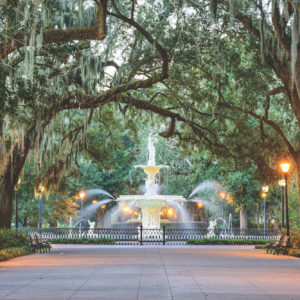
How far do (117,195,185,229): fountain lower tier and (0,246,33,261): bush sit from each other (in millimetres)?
12984

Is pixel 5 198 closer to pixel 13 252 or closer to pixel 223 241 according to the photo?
pixel 13 252

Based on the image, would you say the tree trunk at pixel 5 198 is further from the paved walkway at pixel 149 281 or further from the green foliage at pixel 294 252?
the green foliage at pixel 294 252

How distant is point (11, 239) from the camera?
60.7ft

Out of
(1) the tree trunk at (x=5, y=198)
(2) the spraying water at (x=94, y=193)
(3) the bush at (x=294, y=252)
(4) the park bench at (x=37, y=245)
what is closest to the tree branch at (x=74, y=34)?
(1) the tree trunk at (x=5, y=198)

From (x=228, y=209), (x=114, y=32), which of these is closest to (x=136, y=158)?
(x=228, y=209)

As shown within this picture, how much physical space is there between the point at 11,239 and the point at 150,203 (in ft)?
46.1

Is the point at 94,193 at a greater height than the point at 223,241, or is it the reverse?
the point at 94,193

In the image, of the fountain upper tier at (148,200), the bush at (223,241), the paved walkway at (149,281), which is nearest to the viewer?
the paved walkway at (149,281)

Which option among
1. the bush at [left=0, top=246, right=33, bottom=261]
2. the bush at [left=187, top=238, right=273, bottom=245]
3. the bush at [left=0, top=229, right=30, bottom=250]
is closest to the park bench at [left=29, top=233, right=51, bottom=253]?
the bush at [left=0, top=246, right=33, bottom=261]

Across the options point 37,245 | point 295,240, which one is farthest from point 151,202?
point 295,240

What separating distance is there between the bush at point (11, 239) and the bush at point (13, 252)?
0.51 meters

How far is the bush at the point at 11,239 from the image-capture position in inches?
693

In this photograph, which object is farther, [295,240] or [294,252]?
[295,240]

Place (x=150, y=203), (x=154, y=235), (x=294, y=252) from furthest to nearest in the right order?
(x=150, y=203) → (x=154, y=235) → (x=294, y=252)
